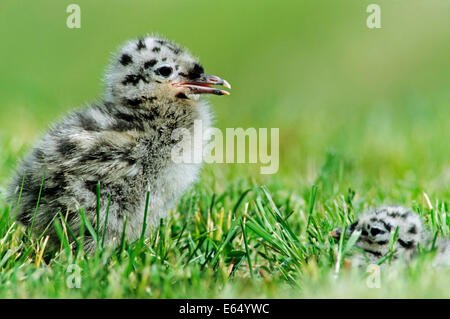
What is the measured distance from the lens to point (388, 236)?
13.0 ft

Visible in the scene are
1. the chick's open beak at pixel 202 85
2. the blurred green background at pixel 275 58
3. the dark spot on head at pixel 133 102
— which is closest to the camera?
the dark spot on head at pixel 133 102

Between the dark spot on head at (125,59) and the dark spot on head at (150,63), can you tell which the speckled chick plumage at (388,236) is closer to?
the dark spot on head at (150,63)

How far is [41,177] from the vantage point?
4402 mm

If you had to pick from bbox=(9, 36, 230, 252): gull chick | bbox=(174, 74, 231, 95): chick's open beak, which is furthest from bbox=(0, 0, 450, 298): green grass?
bbox=(174, 74, 231, 95): chick's open beak

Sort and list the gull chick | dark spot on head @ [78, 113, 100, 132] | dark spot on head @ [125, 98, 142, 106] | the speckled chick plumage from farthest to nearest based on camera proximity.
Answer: dark spot on head @ [125, 98, 142, 106], dark spot on head @ [78, 113, 100, 132], the gull chick, the speckled chick plumage

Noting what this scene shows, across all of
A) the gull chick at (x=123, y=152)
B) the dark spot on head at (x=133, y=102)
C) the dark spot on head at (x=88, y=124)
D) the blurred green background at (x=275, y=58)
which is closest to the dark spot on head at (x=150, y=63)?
the gull chick at (x=123, y=152)

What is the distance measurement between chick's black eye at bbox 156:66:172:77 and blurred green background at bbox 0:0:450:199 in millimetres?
3329

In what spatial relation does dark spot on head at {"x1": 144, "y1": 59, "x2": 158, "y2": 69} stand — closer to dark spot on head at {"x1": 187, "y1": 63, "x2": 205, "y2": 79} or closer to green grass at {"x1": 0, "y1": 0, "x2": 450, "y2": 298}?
dark spot on head at {"x1": 187, "y1": 63, "x2": 205, "y2": 79}

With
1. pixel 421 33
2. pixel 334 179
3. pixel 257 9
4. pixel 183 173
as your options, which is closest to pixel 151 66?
pixel 183 173

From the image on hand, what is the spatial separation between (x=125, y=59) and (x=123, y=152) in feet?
2.66

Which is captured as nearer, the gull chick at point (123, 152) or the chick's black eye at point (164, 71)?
the gull chick at point (123, 152)

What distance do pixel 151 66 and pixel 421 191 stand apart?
2.32 meters

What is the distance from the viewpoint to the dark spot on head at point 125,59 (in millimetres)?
4836

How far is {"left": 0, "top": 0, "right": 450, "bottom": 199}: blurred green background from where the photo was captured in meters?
8.86
